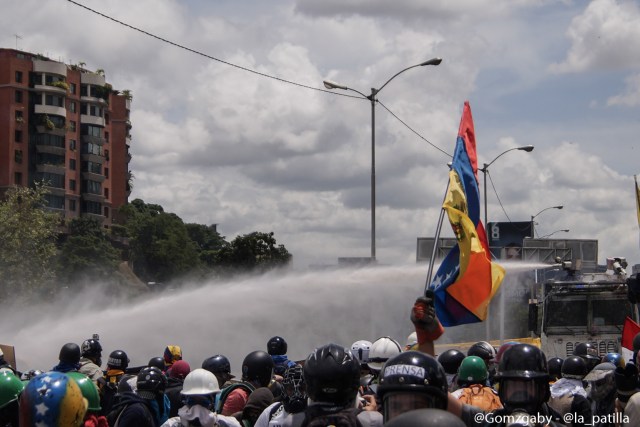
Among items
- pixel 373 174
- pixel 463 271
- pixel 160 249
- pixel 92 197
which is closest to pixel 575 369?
pixel 463 271

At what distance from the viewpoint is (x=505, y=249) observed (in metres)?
39.8

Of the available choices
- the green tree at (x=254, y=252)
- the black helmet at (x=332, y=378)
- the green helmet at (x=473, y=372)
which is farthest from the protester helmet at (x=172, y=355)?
the green tree at (x=254, y=252)

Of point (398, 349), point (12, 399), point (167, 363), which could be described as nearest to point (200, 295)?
point (167, 363)

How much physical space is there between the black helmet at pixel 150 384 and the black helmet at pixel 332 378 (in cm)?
277

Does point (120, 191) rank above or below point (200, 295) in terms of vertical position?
above

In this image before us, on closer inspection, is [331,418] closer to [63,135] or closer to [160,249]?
[160,249]

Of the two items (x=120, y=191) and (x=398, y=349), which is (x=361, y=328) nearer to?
(x=398, y=349)

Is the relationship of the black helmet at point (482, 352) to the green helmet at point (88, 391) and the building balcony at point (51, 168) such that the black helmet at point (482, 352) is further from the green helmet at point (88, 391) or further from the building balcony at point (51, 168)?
the building balcony at point (51, 168)

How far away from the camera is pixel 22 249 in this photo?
45844 millimetres

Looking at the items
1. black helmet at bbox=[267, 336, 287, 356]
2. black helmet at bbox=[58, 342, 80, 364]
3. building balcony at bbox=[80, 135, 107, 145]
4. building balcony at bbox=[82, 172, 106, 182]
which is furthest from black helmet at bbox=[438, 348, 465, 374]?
building balcony at bbox=[80, 135, 107, 145]

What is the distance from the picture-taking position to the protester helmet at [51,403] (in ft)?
14.1

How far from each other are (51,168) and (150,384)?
85.3m

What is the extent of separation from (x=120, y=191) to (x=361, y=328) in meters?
75.2

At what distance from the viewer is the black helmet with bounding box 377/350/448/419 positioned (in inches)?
163
